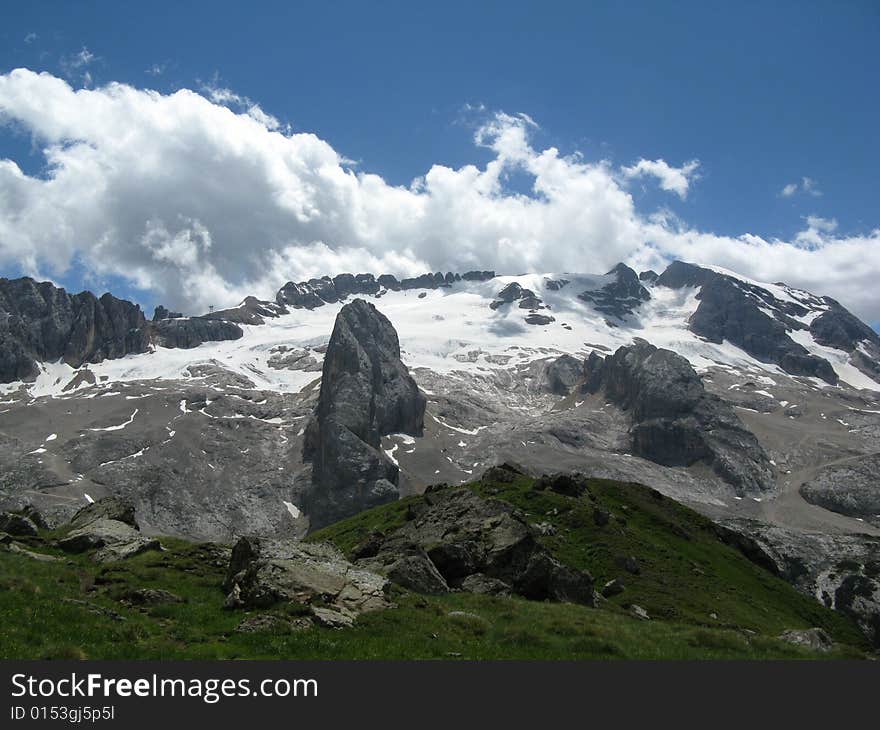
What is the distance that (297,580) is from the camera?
26.5m

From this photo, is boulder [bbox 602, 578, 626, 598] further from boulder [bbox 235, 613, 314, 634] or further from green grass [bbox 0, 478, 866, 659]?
boulder [bbox 235, 613, 314, 634]

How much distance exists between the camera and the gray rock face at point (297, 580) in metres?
25.4

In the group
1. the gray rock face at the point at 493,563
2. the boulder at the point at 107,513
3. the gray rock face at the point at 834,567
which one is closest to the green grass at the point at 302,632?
the gray rock face at the point at 493,563

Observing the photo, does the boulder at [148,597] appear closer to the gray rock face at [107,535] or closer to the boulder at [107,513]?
the gray rock face at [107,535]

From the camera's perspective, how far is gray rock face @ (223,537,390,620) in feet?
83.4

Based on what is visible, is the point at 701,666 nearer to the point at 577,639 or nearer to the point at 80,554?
the point at 577,639

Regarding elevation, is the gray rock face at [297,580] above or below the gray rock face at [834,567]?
above

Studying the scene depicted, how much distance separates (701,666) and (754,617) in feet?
121

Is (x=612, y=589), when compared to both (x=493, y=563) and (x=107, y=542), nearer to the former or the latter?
(x=493, y=563)

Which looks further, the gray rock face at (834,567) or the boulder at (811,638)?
the gray rock face at (834,567)

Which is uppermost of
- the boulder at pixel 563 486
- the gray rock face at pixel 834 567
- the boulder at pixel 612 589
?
the boulder at pixel 563 486

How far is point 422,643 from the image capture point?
2177 centimetres

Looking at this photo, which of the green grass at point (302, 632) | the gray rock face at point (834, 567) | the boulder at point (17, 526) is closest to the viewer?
the green grass at point (302, 632)

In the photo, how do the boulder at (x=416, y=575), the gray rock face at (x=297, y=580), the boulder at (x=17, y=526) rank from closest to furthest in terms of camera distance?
the gray rock face at (x=297, y=580)
the boulder at (x=416, y=575)
the boulder at (x=17, y=526)
